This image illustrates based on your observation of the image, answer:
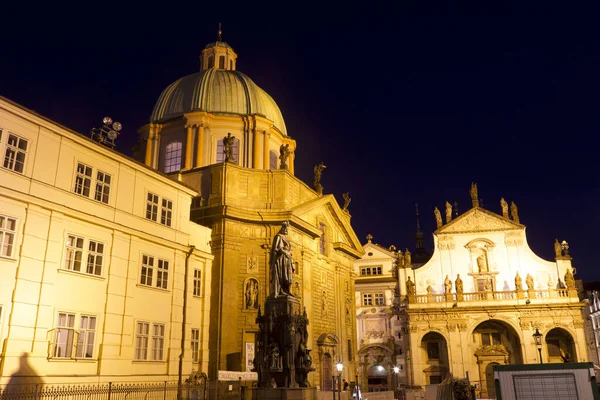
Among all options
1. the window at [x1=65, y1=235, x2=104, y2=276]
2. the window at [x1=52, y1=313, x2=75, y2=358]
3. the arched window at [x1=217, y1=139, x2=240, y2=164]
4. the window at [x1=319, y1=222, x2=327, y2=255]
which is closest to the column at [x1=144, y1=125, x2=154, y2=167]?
the arched window at [x1=217, y1=139, x2=240, y2=164]

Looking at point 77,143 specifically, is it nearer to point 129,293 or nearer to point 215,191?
point 129,293

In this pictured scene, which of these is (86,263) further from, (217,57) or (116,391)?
(217,57)

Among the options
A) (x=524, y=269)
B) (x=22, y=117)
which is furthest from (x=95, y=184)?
(x=524, y=269)

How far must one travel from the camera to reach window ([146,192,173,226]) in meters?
26.0

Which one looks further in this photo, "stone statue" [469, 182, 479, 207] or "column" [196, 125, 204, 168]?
"stone statue" [469, 182, 479, 207]

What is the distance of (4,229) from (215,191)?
14.7 metres

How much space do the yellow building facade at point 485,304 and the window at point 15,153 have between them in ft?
122

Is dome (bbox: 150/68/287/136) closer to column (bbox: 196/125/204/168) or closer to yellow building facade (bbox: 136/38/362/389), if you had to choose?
yellow building facade (bbox: 136/38/362/389)

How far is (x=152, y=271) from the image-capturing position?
82.7 feet

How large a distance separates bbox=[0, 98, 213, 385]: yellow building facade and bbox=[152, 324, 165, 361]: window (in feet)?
0.15

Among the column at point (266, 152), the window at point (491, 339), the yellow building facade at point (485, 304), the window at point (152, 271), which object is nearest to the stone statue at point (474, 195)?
the yellow building facade at point (485, 304)

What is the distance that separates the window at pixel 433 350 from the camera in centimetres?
4938

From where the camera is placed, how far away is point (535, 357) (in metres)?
45.8

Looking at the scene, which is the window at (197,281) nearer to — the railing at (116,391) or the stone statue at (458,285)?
the railing at (116,391)
